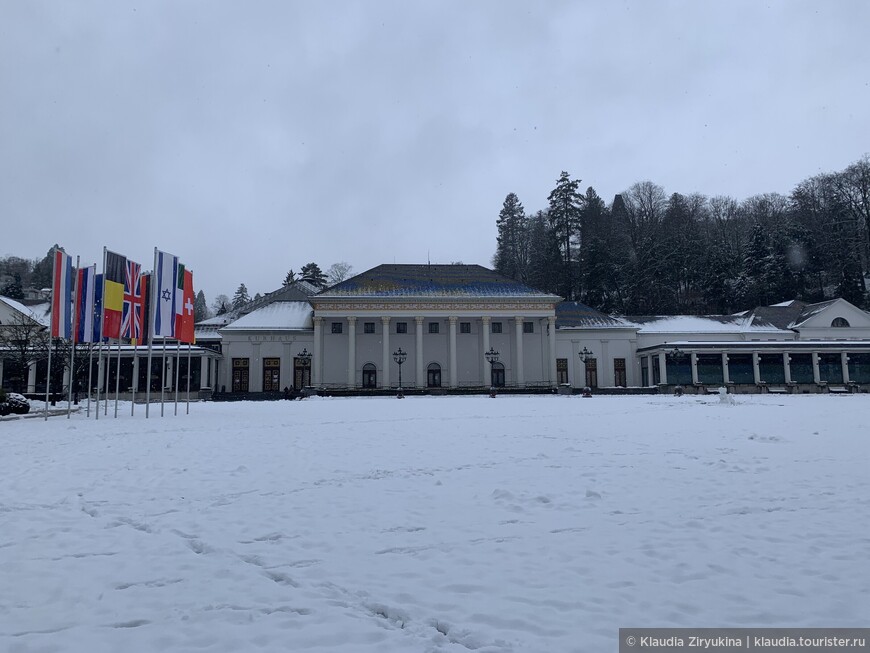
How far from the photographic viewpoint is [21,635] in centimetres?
359

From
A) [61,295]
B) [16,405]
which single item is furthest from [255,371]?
[61,295]

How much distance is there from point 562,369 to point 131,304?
41625 millimetres

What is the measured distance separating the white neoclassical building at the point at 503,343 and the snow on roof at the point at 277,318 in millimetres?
188

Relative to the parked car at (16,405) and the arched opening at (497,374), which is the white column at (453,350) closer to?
the arched opening at (497,374)

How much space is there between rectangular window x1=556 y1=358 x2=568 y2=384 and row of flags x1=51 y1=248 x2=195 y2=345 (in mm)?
39673

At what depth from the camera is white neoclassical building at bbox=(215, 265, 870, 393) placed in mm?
51625

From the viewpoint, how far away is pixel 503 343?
55031mm

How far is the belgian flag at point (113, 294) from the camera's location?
21275mm

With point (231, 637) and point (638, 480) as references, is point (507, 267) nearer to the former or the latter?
point (638, 480)

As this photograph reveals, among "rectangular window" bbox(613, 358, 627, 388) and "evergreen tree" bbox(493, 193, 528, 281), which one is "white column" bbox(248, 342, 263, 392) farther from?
"evergreen tree" bbox(493, 193, 528, 281)

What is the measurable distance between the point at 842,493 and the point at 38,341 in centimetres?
4640

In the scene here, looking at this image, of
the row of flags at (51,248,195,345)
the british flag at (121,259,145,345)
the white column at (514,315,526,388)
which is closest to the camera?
the row of flags at (51,248,195,345)

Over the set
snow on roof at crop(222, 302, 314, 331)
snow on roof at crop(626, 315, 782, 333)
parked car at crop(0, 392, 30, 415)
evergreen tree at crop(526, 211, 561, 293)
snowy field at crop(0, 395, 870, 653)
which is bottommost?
snowy field at crop(0, 395, 870, 653)

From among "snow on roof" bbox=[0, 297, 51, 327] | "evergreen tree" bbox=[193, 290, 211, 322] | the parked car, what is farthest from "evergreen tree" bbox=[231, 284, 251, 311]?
the parked car
